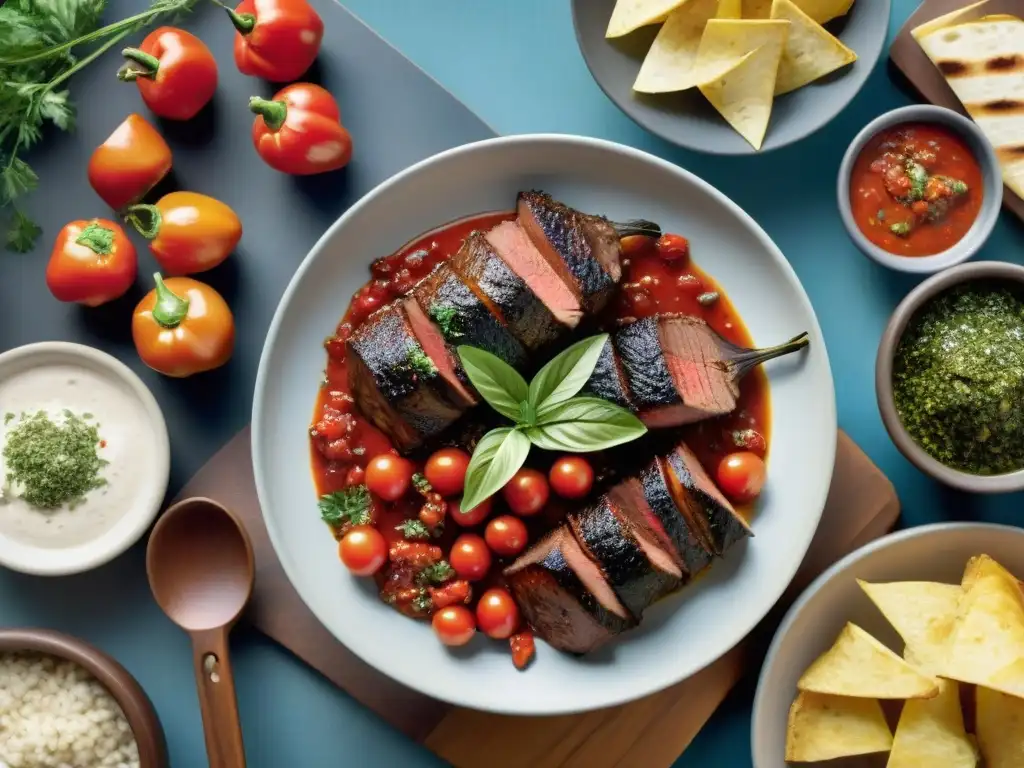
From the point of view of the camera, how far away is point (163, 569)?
11.5 ft

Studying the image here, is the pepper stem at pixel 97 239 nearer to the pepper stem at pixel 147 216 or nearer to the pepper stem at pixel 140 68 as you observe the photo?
the pepper stem at pixel 147 216

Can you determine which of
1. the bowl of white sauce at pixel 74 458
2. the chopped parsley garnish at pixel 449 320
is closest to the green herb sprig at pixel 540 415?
the chopped parsley garnish at pixel 449 320

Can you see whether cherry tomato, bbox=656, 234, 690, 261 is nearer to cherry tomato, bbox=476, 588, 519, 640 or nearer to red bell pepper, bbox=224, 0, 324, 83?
cherry tomato, bbox=476, 588, 519, 640

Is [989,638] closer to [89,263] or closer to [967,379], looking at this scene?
[967,379]

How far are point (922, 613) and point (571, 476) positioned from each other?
50.5 inches

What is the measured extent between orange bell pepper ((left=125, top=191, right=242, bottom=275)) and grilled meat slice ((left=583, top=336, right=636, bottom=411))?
58.0 inches

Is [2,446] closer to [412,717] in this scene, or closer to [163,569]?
[163,569]

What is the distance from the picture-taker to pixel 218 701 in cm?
341

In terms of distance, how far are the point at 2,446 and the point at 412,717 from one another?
6.08ft

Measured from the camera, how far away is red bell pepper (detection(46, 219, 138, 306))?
11.5 ft

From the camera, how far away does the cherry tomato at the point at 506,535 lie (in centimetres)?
335

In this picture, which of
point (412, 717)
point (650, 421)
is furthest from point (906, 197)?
point (412, 717)

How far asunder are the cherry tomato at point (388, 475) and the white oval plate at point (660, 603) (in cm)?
29

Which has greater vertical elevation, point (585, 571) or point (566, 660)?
point (585, 571)
